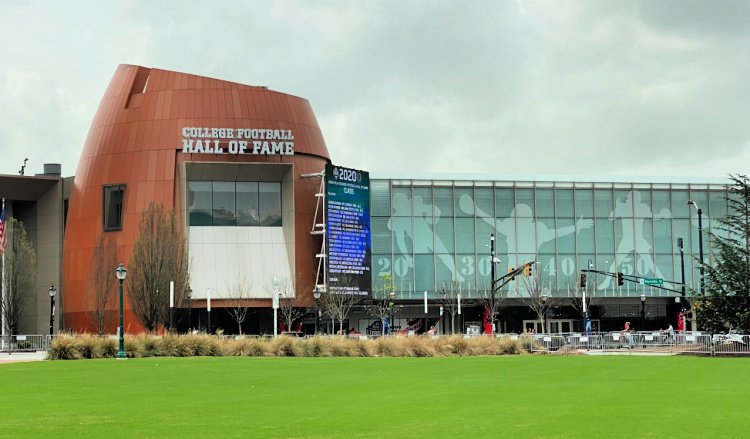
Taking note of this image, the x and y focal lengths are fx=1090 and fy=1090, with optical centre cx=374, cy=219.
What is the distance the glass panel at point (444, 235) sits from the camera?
96.0m

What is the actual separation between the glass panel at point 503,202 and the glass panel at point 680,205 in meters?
15.4

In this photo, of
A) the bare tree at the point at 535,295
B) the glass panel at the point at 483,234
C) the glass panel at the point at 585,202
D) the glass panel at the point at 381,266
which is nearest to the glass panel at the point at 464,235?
the glass panel at the point at 483,234

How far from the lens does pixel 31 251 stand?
83938mm

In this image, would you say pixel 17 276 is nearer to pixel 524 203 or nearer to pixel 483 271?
pixel 483 271

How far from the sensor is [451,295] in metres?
94.2

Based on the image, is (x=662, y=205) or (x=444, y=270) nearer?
(x=444, y=270)

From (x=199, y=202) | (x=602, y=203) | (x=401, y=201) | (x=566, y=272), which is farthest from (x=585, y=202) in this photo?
(x=199, y=202)

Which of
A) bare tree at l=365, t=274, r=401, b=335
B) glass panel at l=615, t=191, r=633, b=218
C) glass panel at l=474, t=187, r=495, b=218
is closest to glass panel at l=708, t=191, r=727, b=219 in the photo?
glass panel at l=615, t=191, r=633, b=218

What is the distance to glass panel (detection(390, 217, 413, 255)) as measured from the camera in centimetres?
9512

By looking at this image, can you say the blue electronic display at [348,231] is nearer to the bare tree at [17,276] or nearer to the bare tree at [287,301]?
the bare tree at [287,301]

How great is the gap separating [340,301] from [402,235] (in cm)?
1390

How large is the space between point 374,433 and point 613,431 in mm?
3703

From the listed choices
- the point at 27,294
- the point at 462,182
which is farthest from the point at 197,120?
the point at 462,182

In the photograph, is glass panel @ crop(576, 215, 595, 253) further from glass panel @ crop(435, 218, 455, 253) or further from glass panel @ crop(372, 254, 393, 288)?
glass panel @ crop(372, 254, 393, 288)
